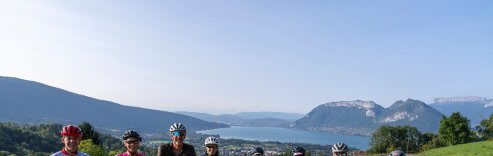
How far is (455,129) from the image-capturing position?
67500 mm

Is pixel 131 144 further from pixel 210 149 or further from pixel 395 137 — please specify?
pixel 395 137

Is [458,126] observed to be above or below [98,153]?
above

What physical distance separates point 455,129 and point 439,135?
6658 millimetres

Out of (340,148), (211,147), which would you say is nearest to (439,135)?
(340,148)

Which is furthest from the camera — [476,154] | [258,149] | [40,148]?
[40,148]

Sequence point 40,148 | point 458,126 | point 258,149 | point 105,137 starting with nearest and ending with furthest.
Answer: point 258,149, point 458,126, point 40,148, point 105,137

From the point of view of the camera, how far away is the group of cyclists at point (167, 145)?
236 inches

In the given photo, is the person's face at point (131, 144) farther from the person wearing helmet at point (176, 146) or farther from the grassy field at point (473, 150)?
the grassy field at point (473, 150)

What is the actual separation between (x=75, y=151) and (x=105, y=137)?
505ft

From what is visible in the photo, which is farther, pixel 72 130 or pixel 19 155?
pixel 19 155

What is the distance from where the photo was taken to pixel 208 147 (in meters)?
7.70

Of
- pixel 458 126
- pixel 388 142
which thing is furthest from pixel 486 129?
pixel 458 126

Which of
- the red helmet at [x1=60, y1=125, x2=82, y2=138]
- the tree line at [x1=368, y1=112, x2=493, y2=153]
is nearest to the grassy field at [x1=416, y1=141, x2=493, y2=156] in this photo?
the tree line at [x1=368, y1=112, x2=493, y2=153]

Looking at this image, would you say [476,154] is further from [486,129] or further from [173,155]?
[486,129]
